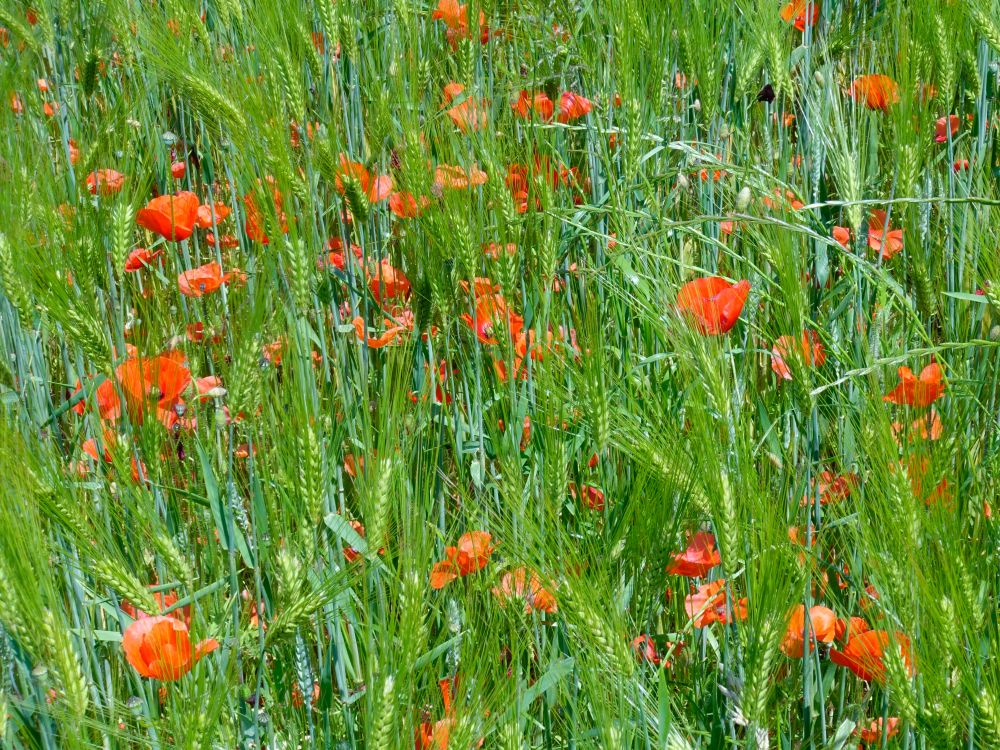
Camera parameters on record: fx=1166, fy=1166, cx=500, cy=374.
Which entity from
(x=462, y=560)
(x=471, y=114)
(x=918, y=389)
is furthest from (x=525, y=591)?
(x=471, y=114)

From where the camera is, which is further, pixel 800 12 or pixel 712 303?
pixel 800 12

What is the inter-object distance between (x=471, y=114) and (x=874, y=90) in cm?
57

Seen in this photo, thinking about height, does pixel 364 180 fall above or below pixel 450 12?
below

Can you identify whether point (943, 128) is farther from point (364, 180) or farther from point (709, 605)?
point (709, 605)

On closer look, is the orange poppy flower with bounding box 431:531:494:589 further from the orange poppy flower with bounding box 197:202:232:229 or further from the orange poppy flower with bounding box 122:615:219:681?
the orange poppy flower with bounding box 197:202:232:229

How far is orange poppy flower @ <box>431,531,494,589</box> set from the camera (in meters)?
0.98

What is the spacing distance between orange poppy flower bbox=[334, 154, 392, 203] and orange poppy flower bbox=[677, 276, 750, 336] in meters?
0.38

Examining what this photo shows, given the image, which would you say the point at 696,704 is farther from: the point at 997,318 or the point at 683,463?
the point at 997,318

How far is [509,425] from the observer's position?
1.08 m

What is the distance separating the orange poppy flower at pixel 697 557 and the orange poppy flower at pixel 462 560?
0.16 metres

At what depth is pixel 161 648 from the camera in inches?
31.9

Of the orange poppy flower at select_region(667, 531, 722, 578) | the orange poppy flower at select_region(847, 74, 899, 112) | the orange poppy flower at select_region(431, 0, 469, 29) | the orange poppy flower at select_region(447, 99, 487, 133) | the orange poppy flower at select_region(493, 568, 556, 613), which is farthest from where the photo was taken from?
the orange poppy flower at select_region(431, 0, 469, 29)

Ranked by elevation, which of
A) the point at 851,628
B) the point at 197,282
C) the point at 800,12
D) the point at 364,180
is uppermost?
the point at 800,12

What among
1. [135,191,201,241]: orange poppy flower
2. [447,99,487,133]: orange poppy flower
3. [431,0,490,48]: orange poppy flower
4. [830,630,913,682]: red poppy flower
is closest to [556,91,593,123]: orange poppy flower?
[431,0,490,48]: orange poppy flower
